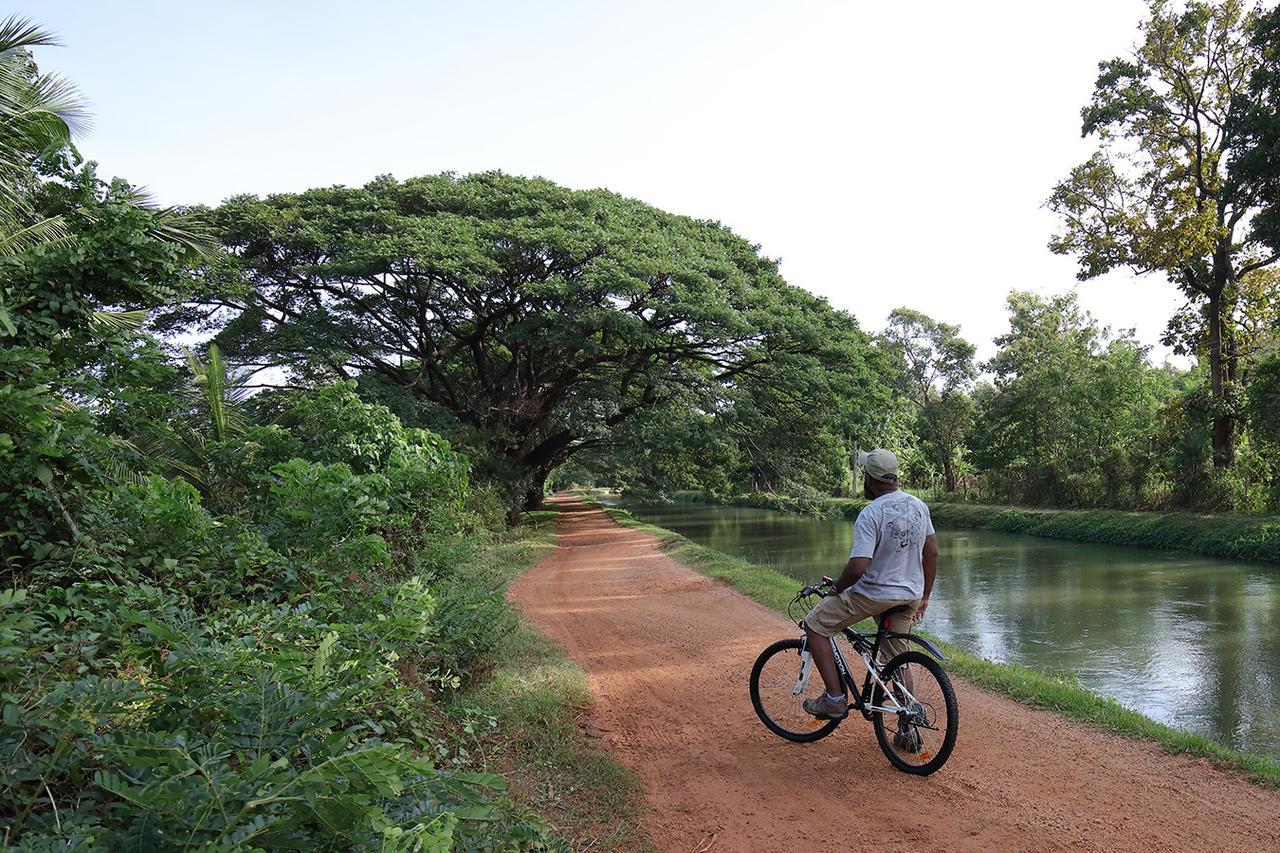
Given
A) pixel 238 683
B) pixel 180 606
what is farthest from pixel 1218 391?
pixel 238 683

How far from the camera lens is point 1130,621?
36.3 feet

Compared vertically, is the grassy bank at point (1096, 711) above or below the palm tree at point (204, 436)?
below

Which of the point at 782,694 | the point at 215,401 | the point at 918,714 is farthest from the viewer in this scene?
the point at 215,401

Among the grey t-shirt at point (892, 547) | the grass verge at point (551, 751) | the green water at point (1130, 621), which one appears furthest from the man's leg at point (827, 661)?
the green water at point (1130, 621)

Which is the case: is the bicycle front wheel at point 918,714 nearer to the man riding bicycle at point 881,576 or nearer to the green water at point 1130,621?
the man riding bicycle at point 881,576

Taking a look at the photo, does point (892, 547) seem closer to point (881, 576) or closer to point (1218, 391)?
point (881, 576)

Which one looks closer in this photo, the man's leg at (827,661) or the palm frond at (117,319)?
the palm frond at (117,319)

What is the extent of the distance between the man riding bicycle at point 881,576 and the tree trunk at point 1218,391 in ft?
70.7

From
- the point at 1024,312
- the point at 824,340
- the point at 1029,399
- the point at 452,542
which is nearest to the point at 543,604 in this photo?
the point at 452,542

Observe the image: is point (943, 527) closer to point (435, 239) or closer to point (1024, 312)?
point (1024, 312)

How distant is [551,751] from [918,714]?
2177 millimetres

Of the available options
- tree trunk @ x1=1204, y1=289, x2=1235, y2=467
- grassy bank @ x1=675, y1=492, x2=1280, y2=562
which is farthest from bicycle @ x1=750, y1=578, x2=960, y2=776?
tree trunk @ x1=1204, y1=289, x2=1235, y2=467

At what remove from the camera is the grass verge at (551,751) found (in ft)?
12.4

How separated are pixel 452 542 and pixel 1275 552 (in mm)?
17763
